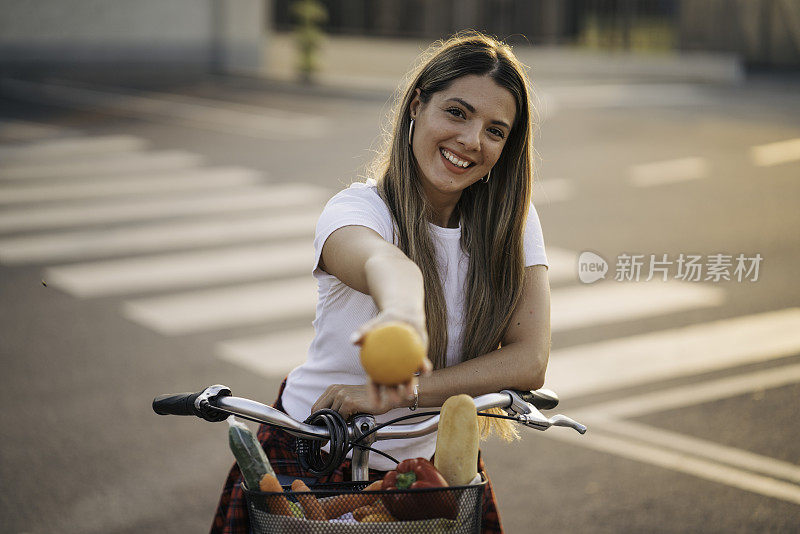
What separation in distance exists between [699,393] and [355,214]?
4.32 m

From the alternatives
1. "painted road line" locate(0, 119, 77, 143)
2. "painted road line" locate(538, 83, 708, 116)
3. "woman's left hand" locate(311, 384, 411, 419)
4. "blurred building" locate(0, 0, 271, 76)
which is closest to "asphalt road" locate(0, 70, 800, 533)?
"painted road line" locate(0, 119, 77, 143)

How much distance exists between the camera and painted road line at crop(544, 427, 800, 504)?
492 cm

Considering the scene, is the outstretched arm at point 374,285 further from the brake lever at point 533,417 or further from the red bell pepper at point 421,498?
the brake lever at point 533,417

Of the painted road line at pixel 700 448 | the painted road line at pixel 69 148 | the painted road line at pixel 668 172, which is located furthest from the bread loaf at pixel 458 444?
the painted road line at pixel 69 148

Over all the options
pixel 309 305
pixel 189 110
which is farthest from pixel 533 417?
pixel 189 110

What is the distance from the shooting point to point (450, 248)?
2.53 metres

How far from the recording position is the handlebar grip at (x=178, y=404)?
214 cm

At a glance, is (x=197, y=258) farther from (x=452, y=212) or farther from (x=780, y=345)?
(x=452, y=212)

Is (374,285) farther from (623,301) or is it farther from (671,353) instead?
(623,301)

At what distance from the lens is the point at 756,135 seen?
54.9 feet

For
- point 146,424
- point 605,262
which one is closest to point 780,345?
point 605,262

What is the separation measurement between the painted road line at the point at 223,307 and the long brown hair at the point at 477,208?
478 centimetres

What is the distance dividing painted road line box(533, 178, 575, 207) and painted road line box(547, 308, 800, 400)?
4.57 meters

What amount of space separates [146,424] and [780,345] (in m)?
4.32
